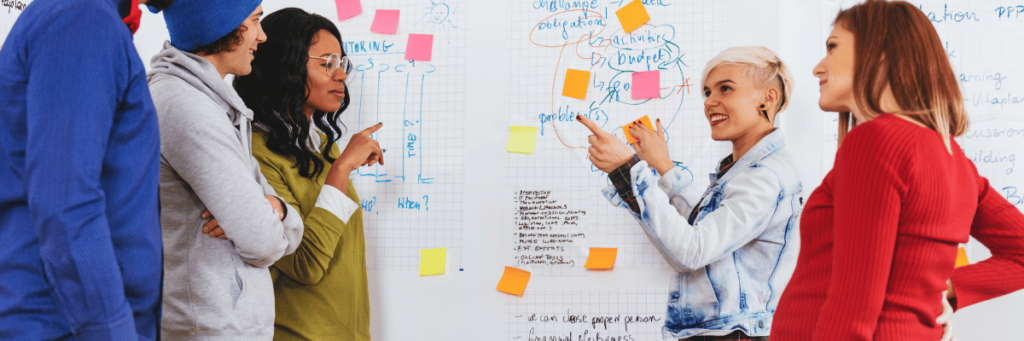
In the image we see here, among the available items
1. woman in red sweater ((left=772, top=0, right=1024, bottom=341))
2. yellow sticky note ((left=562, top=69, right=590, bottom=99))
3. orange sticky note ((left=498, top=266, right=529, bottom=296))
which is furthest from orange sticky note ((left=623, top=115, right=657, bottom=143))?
woman in red sweater ((left=772, top=0, right=1024, bottom=341))

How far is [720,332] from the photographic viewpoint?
4.33ft

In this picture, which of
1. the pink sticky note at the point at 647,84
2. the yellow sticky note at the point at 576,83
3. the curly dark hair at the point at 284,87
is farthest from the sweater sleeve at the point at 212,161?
the pink sticky note at the point at 647,84

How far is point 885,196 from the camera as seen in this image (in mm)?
786

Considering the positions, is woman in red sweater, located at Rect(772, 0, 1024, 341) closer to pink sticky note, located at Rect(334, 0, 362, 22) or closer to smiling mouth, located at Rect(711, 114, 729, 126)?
smiling mouth, located at Rect(711, 114, 729, 126)

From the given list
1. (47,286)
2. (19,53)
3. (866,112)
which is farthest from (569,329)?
(19,53)

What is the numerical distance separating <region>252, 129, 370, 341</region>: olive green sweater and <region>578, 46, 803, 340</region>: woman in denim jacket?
662 millimetres

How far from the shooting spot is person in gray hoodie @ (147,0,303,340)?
3.39 feet

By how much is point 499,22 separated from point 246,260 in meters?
1.06

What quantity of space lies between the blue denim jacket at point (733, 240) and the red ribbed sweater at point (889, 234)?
423 mm

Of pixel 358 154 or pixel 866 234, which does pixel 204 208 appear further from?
pixel 866 234

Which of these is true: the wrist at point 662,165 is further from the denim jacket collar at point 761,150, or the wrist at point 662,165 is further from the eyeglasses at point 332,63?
the eyeglasses at point 332,63

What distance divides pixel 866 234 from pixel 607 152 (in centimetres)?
73

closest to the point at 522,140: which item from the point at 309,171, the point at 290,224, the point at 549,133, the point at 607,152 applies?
the point at 549,133

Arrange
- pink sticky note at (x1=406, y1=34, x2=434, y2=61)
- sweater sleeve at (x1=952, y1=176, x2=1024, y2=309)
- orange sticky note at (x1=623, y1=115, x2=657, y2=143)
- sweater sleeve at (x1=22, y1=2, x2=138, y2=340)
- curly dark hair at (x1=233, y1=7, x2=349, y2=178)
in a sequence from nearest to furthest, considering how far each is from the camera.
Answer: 1. sweater sleeve at (x1=22, y1=2, x2=138, y2=340)
2. sweater sleeve at (x1=952, y1=176, x2=1024, y2=309)
3. curly dark hair at (x1=233, y1=7, x2=349, y2=178)
4. orange sticky note at (x1=623, y1=115, x2=657, y2=143)
5. pink sticky note at (x1=406, y1=34, x2=434, y2=61)
